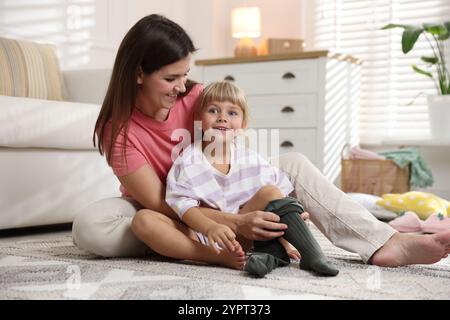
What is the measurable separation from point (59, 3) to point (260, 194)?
2318 millimetres

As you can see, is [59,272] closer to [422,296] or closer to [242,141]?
[242,141]

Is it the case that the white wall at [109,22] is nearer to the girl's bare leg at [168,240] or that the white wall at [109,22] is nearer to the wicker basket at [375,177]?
the wicker basket at [375,177]

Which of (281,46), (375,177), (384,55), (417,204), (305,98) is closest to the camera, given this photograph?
(417,204)

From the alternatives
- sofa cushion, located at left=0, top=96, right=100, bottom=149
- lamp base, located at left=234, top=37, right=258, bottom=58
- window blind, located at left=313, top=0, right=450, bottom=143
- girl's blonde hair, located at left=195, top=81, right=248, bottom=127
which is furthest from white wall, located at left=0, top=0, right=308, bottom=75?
girl's blonde hair, located at left=195, top=81, right=248, bottom=127

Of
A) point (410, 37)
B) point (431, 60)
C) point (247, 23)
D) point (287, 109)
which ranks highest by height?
point (247, 23)

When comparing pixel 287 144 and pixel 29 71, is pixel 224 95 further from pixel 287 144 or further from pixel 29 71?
pixel 287 144

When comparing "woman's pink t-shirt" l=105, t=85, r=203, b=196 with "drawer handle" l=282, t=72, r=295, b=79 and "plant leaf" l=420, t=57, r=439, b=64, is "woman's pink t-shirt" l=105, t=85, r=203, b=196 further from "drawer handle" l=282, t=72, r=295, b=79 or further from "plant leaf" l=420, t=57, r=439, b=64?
"plant leaf" l=420, t=57, r=439, b=64

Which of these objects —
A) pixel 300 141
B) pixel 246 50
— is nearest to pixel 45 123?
pixel 300 141

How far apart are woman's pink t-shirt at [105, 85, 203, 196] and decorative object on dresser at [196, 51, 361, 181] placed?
5.36 feet

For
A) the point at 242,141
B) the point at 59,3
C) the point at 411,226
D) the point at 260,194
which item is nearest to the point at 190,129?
the point at 242,141

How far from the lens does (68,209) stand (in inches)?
87.2

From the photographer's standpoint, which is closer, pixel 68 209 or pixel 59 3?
pixel 68 209

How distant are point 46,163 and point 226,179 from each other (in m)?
0.89

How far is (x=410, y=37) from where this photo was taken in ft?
10.5
